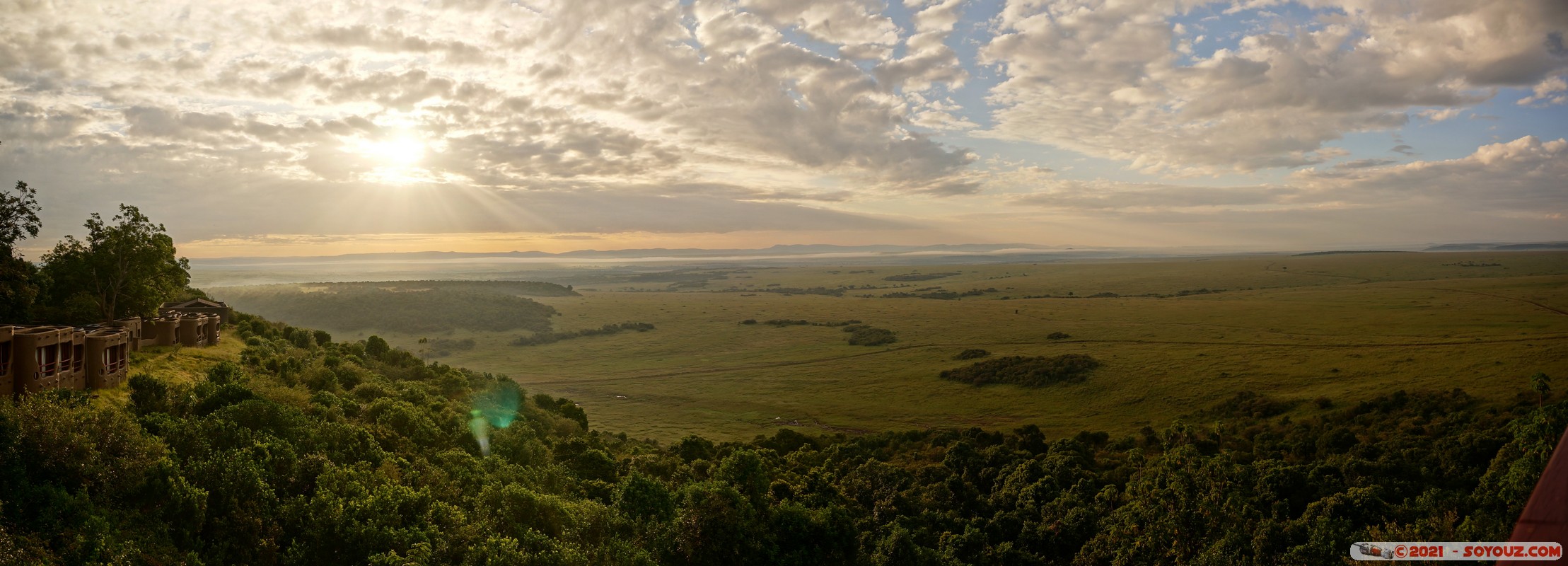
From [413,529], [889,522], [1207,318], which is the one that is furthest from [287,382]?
[1207,318]

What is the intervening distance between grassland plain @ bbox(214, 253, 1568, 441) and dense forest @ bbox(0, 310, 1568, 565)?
1486cm

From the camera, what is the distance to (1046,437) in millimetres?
62188

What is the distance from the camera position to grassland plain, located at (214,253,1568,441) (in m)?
68.6

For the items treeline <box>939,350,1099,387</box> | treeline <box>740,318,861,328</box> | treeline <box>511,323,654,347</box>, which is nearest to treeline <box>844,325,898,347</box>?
treeline <box>740,318,861,328</box>

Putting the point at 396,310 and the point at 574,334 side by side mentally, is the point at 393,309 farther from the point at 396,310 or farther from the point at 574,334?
the point at 574,334

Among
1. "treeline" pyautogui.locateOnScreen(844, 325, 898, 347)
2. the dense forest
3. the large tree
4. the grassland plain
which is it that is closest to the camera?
the dense forest

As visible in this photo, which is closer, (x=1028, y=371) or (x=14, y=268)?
(x=14, y=268)

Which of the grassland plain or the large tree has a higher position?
the large tree

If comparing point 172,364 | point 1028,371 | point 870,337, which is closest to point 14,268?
point 172,364

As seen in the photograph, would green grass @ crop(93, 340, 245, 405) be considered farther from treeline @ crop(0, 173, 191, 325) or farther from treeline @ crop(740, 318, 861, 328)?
treeline @ crop(740, 318, 861, 328)

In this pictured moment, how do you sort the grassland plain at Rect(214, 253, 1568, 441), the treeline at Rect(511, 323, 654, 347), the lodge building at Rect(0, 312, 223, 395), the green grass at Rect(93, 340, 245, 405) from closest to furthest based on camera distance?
1. the lodge building at Rect(0, 312, 223, 395)
2. the green grass at Rect(93, 340, 245, 405)
3. the grassland plain at Rect(214, 253, 1568, 441)
4. the treeline at Rect(511, 323, 654, 347)

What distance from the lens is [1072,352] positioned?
316 ft

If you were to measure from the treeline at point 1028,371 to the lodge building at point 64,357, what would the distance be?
74.8 metres

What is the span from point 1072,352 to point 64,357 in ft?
311
